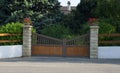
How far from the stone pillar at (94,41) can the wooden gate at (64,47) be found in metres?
0.42

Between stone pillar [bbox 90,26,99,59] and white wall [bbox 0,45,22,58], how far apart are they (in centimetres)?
445

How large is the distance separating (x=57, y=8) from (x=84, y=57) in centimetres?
1283

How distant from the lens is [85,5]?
37469mm

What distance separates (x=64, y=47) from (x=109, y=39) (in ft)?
9.47

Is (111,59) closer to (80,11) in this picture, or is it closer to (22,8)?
(22,8)

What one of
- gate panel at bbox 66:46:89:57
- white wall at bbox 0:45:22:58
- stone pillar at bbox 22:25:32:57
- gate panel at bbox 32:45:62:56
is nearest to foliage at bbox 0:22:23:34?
stone pillar at bbox 22:25:32:57

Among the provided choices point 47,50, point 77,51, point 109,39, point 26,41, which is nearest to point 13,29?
point 26,41

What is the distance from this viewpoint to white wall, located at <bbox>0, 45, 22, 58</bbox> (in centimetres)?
2200

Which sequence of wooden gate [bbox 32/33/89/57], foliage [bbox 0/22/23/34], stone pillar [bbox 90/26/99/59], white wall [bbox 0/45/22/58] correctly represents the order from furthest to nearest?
foliage [bbox 0/22/23/34] → wooden gate [bbox 32/33/89/57] → stone pillar [bbox 90/26/99/59] → white wall [bbox 0/45/22/58]

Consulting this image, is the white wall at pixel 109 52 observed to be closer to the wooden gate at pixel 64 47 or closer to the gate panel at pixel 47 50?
the wooden gate at pixel 64 47

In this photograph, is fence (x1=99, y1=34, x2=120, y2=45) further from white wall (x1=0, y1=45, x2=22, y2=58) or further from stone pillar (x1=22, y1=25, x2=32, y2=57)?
white wall (x1=0, y1=45, x2=22, y2=58)

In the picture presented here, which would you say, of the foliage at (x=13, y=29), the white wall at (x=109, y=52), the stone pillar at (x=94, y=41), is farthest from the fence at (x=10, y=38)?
the white wall at (x=109, y=52)

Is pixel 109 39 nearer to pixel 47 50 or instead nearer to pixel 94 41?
pixel 94 41

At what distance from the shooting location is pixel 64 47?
22625 mm
